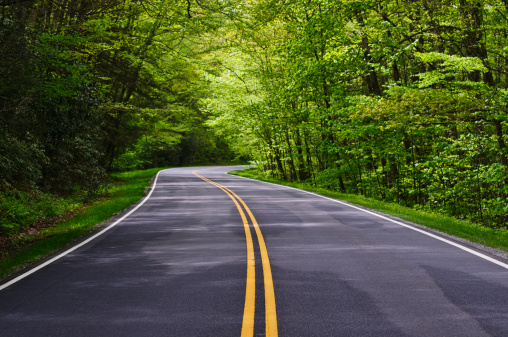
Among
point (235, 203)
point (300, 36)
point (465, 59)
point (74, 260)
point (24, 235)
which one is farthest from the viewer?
point (300, 36)

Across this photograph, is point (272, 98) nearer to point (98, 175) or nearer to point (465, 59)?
point (98, 175)

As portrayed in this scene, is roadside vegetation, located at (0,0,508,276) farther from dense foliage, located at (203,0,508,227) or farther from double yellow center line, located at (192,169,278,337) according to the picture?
double yellow center line, located at (192,169,278,337)

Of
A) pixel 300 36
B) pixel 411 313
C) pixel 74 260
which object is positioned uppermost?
pixel 300 36

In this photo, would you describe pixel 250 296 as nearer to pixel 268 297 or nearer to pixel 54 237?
pixel 268 297

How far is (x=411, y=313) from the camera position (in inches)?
176

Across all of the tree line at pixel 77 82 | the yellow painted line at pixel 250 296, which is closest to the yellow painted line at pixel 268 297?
the yellow painted line at pixel 250 296

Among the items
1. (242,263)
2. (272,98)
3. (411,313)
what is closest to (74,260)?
A: (242,263)

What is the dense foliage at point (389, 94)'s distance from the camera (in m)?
14.2

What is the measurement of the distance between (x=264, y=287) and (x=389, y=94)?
1264cm

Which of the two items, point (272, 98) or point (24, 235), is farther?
point (272, 98)

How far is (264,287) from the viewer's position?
545 centimetres

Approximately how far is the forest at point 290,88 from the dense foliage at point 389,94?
0.10 metres

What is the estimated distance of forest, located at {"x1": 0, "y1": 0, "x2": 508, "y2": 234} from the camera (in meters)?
11.3

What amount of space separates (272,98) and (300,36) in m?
5.00
